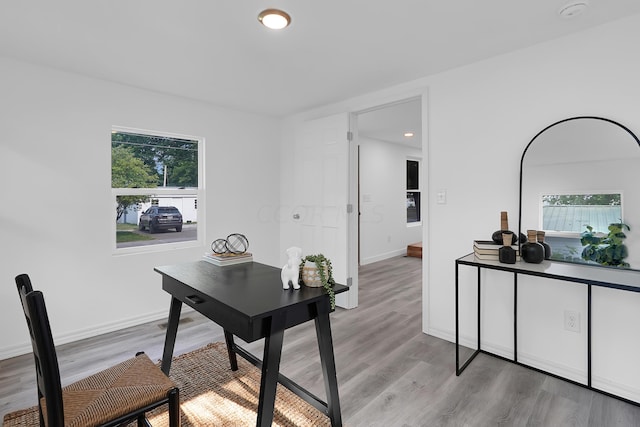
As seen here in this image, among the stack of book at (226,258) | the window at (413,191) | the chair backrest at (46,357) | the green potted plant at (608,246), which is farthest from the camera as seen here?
the window at (413,191)

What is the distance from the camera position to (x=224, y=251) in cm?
227

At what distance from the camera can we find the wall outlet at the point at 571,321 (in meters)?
2.18

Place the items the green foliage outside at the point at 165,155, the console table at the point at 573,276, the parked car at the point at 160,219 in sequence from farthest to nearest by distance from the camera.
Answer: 1. the parked car at the point at 160,219
2. the green foliage outside at the point at 165,155
3. the console table at the point at 573,276

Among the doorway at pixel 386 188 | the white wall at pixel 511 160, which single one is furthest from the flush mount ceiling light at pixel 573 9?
the doorway at pixel 386 188

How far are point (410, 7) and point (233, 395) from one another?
2561 mm

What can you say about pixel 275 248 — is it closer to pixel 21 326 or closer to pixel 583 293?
pixel 21 326

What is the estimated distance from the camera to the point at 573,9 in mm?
1869

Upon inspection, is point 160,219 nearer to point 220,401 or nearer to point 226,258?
point 226,258

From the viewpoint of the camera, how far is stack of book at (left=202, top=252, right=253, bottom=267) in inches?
83.4

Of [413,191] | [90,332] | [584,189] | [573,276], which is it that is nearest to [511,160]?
[584,189]

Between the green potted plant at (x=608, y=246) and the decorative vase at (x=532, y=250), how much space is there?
0.26 metres

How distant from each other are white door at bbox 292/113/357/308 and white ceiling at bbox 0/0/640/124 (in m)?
0.75

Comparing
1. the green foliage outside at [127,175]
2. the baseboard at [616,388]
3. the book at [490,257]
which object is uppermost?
the green foliage outside at [127,175]

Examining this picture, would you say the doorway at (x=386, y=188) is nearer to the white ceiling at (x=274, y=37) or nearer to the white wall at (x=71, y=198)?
the white ceiling at (x=274, y=37)
